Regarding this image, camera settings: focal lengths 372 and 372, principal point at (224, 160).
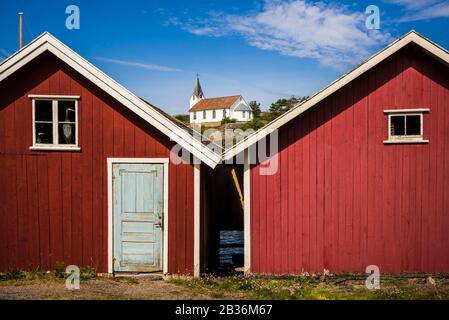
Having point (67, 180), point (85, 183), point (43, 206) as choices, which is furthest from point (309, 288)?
point (43, 206)

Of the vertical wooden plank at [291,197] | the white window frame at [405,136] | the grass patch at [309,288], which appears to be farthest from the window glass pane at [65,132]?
the white window frame at [405,136]

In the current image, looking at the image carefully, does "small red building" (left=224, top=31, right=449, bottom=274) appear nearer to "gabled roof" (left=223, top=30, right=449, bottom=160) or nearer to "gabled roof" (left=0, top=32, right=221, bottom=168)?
"gabled roof" (left=223, top=30, right=449, bottom=160)

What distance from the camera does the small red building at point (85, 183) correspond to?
917cm

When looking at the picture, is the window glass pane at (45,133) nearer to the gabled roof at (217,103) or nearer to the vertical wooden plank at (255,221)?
the vertical wooden plank at (255,221)

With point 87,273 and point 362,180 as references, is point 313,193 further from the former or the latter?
point 87,273

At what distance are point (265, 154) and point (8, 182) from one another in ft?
21.2

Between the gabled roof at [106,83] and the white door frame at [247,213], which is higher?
the gabled roof at [106,83]

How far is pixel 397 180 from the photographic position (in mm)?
9227

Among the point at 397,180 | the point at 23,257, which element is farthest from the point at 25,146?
the point at 397,180

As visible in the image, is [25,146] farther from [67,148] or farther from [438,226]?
[438,226]

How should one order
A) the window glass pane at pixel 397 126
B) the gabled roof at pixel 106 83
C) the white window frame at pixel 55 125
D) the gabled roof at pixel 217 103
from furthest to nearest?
the gabled roof at pixel 217 103 < the window glass pane at pixel 397 126 < the white window frame at pixel 55 125 < the gabled roof at pixel 106 83

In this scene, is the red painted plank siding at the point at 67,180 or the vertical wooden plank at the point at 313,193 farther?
the vertical wooden plank at the point at 313,193

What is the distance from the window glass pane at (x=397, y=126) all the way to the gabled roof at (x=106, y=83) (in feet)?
14.6
